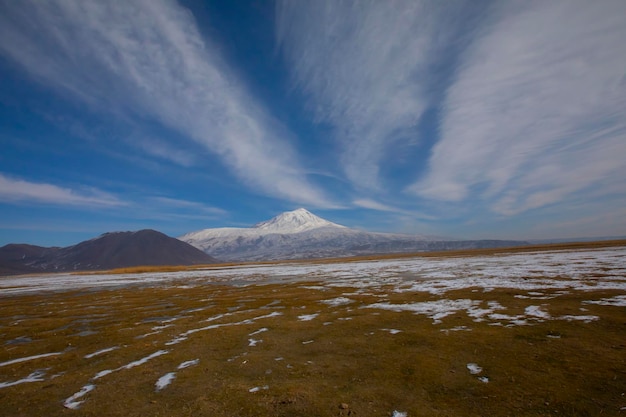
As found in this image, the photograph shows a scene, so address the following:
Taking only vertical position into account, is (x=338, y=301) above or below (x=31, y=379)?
above

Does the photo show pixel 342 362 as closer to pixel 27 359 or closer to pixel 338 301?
pixel 338 301

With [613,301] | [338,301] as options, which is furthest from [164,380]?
[613,301]

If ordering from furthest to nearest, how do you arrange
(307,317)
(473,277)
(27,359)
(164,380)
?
(473,277) → (307,317) → (27,359) → (164,380)

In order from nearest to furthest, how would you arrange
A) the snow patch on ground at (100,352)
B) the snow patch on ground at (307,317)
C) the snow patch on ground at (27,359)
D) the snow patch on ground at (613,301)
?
the snow patch on ground at (27,359) < the snow patch on ground at (100,352) < the snow patch on ground at (613,301) < the snow patch on ground at (307,317)

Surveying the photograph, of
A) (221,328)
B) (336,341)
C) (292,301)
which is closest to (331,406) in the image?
Answer: (336,341)

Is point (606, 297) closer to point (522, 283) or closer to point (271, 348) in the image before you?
point (522, 283)

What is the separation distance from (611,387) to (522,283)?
2899 cm

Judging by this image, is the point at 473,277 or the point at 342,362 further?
the point at 473,277

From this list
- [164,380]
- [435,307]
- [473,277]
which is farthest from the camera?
[473,277]

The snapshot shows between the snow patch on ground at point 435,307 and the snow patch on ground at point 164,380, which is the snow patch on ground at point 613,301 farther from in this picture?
the snow patch on ground at point 164,380

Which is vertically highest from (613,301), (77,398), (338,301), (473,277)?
(473,277)

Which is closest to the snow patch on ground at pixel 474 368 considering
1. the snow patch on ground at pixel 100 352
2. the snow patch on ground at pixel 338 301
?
the snow patch on ground at pixel 338 301

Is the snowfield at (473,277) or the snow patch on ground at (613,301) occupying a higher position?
the snowfield at (473,277)

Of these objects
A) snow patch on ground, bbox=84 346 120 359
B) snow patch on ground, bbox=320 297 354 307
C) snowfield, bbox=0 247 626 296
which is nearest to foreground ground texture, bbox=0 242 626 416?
snow patch on ground, bbox=84 346 120 359
